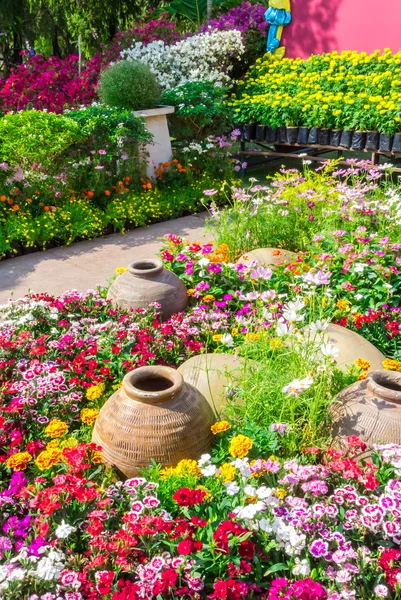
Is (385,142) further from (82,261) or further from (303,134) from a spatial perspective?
(82,261)

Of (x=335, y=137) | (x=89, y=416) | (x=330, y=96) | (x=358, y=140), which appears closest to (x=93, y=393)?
(x=89, y=416)

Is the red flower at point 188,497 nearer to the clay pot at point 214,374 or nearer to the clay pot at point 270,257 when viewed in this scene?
the clay pot at point 214,374

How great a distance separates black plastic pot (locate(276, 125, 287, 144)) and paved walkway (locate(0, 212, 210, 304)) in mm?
2347

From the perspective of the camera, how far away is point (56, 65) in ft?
31.2

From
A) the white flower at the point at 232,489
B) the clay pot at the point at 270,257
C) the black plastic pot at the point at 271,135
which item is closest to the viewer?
the white flower at the point at 232,489

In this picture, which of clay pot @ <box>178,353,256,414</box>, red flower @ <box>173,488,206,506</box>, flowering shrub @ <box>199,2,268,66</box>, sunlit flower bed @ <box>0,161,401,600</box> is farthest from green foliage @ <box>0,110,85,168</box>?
red flower @ <box>173,488,206,506</box>

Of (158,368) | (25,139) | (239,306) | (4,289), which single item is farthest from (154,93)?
(158,368)

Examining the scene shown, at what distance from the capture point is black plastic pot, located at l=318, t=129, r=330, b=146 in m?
8.13

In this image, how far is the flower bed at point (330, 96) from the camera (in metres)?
7.61

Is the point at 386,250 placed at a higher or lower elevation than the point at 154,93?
lower

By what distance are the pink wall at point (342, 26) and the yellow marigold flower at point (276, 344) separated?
7.78m

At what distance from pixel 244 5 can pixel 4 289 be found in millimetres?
7969

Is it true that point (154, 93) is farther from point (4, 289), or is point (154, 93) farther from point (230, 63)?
point (4, 289)

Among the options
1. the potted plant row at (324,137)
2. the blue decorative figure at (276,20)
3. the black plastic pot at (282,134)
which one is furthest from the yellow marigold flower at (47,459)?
the blue decorative figure at (276,20)
